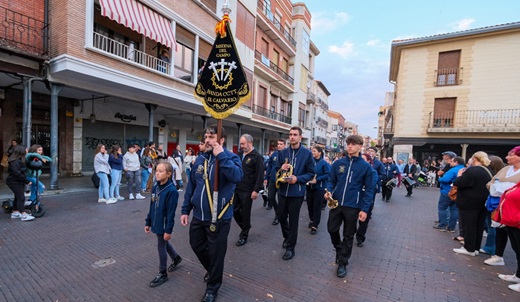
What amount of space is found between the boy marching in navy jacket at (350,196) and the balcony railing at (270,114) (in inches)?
653

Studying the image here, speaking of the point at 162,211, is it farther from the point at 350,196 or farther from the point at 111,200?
the point at 111,200

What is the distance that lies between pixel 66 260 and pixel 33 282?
23.9 inches

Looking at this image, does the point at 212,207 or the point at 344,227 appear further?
the point at 344,227

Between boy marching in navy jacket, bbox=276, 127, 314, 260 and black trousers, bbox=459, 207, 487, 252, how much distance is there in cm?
311

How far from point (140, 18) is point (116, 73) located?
2394mm

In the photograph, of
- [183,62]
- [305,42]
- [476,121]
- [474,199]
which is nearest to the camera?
[474,199]

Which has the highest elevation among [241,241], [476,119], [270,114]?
[270,114]

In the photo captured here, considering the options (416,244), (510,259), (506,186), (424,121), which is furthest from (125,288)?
(424,121)

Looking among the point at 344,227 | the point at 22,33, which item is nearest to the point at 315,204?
the point at 344,227

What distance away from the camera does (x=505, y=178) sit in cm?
411

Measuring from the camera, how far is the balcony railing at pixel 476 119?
16422 mm

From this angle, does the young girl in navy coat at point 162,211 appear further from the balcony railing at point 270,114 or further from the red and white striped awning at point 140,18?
the balcony railing at point 270,114

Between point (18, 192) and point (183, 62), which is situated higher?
point (183, 62)

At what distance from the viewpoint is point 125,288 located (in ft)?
10.3
